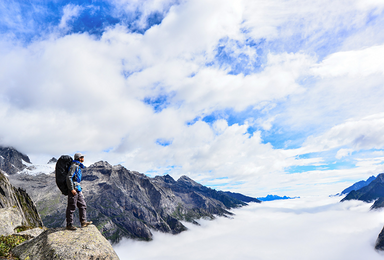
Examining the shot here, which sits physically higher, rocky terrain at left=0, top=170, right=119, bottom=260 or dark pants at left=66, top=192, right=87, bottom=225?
dark pants at left=66, top=192, right=87, bottom=225

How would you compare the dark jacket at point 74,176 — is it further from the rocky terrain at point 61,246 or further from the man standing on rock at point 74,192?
the rocky terrain at point 61,246

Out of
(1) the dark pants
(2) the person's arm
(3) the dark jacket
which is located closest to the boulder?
(1) the dark pants

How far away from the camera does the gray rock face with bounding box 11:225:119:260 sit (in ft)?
39.2

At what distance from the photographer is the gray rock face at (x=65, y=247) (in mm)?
11961

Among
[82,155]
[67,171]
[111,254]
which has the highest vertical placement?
[82,155]


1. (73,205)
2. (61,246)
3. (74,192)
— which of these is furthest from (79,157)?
(61,246)

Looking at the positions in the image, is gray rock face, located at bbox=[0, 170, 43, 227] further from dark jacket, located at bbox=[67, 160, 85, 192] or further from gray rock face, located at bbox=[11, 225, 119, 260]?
dark jacket, located at bbox=[67, 160, 85, 192]

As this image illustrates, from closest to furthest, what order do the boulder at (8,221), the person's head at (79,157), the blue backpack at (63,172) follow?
the blue backpack at (63,172), the person's head at (79,157), the boulder at (8,221)

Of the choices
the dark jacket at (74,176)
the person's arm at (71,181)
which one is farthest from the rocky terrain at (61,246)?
the dark jacket at (74,176)

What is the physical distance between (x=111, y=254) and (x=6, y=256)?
6.46 metres

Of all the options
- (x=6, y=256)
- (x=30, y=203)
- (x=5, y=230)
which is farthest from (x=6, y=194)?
(x=6, y=256)

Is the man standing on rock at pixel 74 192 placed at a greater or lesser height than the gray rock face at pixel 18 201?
lesser

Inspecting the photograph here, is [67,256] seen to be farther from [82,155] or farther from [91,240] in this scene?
[82,155]

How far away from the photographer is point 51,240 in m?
12.7
